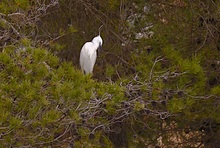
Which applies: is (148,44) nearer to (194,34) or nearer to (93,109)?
(194,34)

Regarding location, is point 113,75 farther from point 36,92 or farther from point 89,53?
point 36,92

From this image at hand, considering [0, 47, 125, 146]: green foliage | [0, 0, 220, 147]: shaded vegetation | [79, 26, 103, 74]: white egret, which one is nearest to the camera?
[0, 47, 125, 146]: green foliage

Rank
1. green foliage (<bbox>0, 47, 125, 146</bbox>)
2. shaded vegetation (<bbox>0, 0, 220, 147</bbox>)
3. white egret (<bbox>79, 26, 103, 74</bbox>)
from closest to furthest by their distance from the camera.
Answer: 1. green foliage (<bbox>0, 47, 125, 146</bbox>)
2. shaded vegetation (<bbox>0, 0, 220, 147</bbox>)
3. white egret (<bbox>79, 26, 103, 74</bbox>)

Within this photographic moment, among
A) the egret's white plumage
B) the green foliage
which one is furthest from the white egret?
the green foliage

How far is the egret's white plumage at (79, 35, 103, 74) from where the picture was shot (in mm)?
4133

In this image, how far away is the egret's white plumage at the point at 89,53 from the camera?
4.13m

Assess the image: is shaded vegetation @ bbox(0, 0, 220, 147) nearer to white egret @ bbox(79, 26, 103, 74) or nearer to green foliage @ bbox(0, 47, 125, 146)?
green foliage @ bbox(0, 47, 125, 146)

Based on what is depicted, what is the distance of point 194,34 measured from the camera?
4.91m

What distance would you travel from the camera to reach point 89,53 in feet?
13.7

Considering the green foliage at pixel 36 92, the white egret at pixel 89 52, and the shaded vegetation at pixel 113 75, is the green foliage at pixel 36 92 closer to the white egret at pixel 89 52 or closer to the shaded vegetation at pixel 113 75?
the shaded vegetation at pixel 113 75

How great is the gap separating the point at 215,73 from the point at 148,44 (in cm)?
56

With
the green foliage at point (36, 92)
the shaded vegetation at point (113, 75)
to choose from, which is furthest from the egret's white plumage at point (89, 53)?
the green foliage at point (36, 92)

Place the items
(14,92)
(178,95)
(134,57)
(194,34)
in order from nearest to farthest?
(14,92) → (178,95) → (134,57) → (194,34)

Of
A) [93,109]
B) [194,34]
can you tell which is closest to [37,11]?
[93,109]
